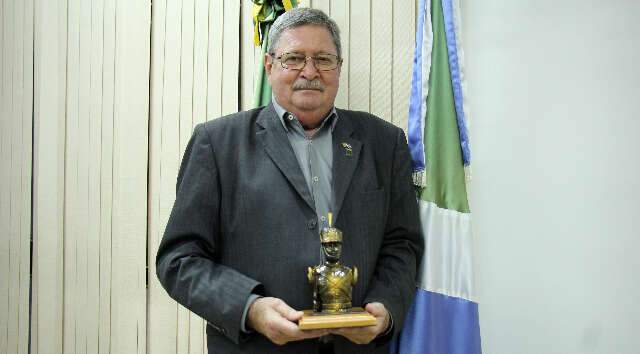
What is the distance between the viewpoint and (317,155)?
2.00 m

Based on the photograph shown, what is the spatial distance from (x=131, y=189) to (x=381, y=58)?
1.31 metres

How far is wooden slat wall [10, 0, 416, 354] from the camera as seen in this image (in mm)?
2654

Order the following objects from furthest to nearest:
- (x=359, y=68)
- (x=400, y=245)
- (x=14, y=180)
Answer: (x=14, y=180) < (x=359, y=68) < (x=400, y=245)

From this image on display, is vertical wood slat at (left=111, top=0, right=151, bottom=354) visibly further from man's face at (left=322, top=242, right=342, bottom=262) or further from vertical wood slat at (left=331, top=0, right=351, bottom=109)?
man's face at (left=322, top=242, right=342, bottom=262)

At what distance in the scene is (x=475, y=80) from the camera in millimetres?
2686

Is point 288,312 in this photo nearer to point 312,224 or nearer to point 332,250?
point 332,250

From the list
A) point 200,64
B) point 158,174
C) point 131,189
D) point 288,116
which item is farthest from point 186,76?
point 288,116

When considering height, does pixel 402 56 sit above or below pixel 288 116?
above

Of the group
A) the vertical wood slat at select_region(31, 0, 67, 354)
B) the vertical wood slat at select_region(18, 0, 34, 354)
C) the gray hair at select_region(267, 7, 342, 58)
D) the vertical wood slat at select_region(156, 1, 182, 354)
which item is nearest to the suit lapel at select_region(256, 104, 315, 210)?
the gray hair at select_region(267, 7, 342, 58)

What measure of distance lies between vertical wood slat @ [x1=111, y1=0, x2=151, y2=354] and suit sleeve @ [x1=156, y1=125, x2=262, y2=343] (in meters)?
0.80

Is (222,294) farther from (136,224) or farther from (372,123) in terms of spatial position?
(136,224)

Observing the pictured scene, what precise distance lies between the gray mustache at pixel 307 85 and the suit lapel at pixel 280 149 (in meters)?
0.14

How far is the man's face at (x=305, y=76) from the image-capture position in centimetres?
195

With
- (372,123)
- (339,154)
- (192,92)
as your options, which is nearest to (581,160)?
(372,123)
